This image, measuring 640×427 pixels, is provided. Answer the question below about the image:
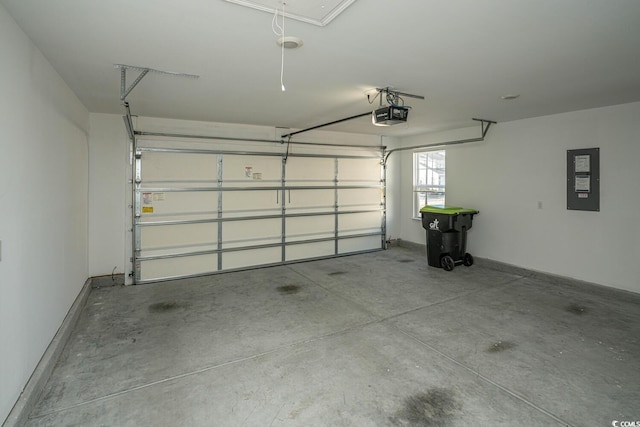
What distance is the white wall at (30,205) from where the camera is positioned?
6.46ft

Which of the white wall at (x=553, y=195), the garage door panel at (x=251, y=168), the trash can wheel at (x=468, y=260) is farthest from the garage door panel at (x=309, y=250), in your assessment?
the white wall at (x=553, y=195)

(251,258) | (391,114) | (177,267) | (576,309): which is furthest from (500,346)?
(177,267)

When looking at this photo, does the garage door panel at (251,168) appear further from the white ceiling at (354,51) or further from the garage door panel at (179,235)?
the white ceiling at (354,51)

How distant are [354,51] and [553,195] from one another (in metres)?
4.22

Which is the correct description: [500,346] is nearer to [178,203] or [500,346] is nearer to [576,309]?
[576,309]

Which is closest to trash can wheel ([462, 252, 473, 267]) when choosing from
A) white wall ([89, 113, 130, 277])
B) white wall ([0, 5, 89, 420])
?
white wall ([89, 113, 130, 277])

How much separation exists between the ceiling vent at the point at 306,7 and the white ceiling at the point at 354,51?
0.21 ft

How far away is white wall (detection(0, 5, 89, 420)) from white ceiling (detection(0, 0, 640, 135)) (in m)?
0.29

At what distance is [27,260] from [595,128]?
6555 mm

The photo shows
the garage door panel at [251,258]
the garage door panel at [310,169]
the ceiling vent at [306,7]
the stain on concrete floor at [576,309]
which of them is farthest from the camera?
the garage door panel at [310,169]

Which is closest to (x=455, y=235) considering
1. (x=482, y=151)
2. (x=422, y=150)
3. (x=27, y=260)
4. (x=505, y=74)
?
(x=482, y=151)

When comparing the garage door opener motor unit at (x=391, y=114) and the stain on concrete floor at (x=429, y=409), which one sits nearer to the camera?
the stain on concrete floor at (x=429, y=409)

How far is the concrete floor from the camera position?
2.14m

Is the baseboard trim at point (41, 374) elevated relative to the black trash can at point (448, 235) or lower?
lower
